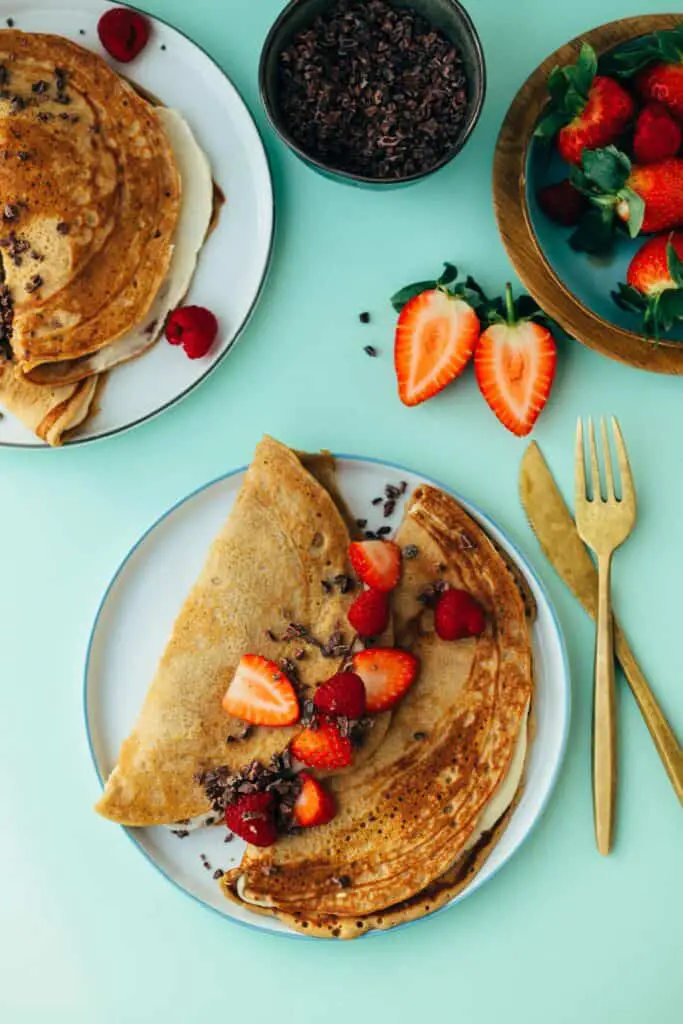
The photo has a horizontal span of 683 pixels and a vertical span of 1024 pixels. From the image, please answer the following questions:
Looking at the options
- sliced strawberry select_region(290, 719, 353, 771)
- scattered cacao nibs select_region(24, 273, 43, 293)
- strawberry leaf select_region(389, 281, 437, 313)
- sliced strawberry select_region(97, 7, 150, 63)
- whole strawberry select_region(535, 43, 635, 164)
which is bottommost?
sliced strawberry select_region(290, 719, 353, 771)

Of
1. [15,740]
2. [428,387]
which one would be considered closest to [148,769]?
[15,740]

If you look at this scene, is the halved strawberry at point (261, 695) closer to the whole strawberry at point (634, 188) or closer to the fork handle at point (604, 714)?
the fork handle at point (604, 714)

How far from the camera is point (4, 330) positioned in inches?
67.1

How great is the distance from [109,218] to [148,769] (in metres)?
0.93

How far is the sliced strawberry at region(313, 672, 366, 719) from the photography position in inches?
62.2

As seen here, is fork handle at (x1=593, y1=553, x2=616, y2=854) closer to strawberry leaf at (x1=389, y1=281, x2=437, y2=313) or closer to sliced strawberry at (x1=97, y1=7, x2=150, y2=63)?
strawberry leaf at (x1=389, y1=281, x2=437, y2=313)

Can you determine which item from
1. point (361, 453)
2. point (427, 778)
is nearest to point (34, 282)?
point (361, 453)

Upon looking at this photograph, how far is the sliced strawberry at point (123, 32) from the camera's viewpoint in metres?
1.72

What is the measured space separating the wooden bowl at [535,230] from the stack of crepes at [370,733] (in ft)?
1.22

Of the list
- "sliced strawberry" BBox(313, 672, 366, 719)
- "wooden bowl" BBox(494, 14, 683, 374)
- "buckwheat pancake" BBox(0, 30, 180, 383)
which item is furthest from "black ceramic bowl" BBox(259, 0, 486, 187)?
"sliced strawberry" BBox(313, 672, 366, 719)

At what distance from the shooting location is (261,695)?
1648 millimetres

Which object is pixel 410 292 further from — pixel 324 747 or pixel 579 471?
pixel 324 747

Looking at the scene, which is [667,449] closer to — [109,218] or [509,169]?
[509,169]

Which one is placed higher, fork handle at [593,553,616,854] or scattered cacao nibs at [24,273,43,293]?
scattered cacao nibs at [24,273,43,293]
